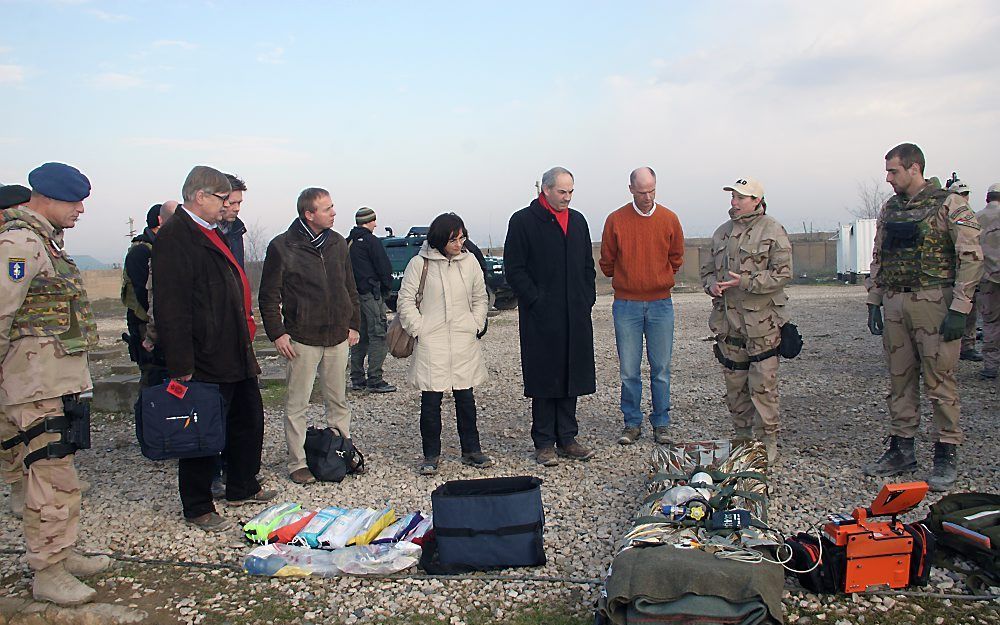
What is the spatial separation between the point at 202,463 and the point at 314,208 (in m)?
1.76

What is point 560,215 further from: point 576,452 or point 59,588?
point 59,588

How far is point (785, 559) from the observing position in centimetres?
340

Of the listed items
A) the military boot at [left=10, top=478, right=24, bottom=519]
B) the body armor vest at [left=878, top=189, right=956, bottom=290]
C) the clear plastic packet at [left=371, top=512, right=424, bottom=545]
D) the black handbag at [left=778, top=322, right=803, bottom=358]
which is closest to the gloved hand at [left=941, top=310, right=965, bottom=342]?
the body armor vest at [left=878, top=189, right=956, bottom=290]

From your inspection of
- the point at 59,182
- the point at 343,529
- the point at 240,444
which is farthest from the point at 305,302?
the point at 59,182

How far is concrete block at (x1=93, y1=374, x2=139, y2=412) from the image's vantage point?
25.7ft

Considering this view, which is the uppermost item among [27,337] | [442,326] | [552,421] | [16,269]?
[16,269]

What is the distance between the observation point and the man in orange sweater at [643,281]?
592 centimetres

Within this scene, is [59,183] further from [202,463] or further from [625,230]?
[625,230]

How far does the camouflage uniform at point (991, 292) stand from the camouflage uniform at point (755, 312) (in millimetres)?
3799

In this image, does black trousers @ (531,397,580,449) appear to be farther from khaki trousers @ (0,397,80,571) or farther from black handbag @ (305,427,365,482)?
khaki trousers @ (0,397,80,571)

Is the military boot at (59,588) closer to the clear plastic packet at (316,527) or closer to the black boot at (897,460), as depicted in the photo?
the clear plastic packet at (316,527)

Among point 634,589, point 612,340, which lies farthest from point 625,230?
point 612,340

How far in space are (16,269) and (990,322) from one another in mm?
8266

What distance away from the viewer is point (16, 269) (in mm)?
3529
